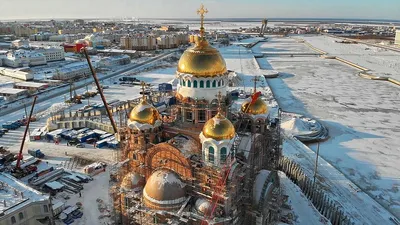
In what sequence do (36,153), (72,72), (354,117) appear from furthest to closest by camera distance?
(72,72), (354,117), (36,153)

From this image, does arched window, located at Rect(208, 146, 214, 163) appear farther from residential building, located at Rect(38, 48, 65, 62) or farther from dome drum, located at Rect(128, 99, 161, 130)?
residential building, located at Rect(38, 48, 65, 62)

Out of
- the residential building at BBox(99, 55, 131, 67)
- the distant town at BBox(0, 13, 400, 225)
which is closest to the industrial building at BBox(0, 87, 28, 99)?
the distant town at BBox(0, 13, 400, 225)

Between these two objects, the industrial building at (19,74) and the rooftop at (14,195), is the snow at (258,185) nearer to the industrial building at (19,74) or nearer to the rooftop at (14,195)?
the rooftop at (14,195)

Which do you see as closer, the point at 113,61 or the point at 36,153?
the point at 36,153

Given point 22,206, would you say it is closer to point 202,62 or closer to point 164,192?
point 164,192

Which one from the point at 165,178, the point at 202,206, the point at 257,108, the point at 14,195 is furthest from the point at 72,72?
the point at 202,206

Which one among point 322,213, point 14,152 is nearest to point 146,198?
point 322,213
